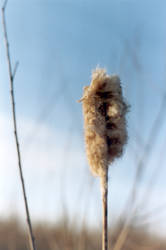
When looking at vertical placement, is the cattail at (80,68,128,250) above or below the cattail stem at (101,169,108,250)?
above

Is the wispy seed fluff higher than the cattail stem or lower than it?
higher

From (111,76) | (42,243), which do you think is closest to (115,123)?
(111,76)

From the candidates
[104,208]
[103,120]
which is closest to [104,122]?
[103,120]

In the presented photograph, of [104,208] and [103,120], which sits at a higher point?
[103,120]

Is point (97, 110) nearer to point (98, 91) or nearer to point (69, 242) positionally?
point (98, 91)

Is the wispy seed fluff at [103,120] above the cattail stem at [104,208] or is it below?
above

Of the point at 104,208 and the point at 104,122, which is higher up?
the point at 104,122

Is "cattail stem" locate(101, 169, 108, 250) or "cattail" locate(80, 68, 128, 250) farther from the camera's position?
"cattail" locate(80, 68, 128, 250)

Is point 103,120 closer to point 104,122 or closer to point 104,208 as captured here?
point 104,122
